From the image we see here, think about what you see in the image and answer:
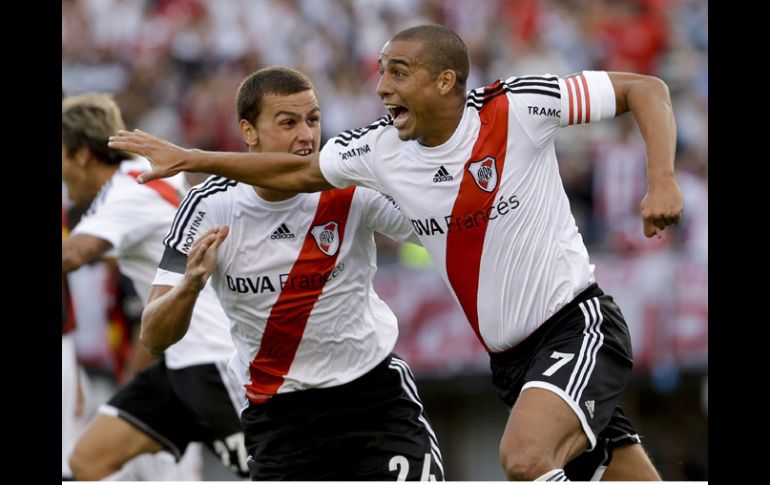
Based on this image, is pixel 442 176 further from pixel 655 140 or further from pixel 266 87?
pixel 266 87

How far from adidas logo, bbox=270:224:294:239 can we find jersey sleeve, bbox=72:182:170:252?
1710 millimetres

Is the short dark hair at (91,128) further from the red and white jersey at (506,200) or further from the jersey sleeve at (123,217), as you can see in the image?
the red and white jersey at (506,200)

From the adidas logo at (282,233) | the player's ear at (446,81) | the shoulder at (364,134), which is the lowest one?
the adidas logo at (282,233)

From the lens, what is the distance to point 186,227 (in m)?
6.20

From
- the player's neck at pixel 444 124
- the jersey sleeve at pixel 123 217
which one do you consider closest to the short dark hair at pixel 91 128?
the jersey sleeve at pixel 123 217

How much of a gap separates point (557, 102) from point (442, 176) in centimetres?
62

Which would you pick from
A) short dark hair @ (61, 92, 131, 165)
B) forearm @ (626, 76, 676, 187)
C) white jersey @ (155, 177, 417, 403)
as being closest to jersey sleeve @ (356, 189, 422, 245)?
white jersey @ (155, 177, 417, 403)

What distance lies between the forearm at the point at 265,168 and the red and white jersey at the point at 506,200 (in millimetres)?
356

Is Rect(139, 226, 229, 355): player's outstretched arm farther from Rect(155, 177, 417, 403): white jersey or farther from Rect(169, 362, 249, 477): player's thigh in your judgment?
Rect(169, 362, 249, 477): player's thigh

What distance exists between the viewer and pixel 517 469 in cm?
525

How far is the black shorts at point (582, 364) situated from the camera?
5.55 metres

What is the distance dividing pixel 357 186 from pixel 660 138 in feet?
5.20

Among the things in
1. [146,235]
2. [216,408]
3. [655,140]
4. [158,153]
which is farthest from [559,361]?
[146,235]

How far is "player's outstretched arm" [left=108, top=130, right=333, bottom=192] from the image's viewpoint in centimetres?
588
